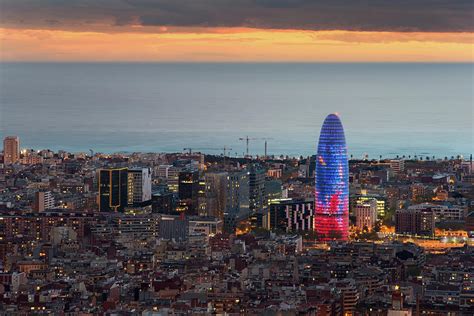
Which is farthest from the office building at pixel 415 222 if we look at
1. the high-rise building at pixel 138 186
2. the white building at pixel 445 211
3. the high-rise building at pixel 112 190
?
the high-rise building at pixel 112 190

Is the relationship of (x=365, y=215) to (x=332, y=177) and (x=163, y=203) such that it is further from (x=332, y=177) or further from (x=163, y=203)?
(x=163, y=203)

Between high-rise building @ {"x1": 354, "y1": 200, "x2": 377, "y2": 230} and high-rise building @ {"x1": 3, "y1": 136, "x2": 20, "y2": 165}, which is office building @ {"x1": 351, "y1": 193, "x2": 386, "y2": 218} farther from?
high-rise building @ {"x1": 3, "y1": 136, "x2": 20, "y2": 165}

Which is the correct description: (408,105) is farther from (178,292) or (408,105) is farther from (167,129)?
(178,292)

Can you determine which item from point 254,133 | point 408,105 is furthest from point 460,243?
point 408,105

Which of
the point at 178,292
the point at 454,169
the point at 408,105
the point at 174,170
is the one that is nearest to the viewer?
the point at 178,292

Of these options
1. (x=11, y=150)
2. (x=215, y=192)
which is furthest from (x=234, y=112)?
(x=215, y=192)

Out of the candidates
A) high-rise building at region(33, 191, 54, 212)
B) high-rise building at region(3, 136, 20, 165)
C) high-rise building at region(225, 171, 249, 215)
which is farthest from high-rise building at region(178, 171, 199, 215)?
high-rise building at region(3, 136, 20, 165)

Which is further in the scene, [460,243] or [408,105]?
[408,105]
